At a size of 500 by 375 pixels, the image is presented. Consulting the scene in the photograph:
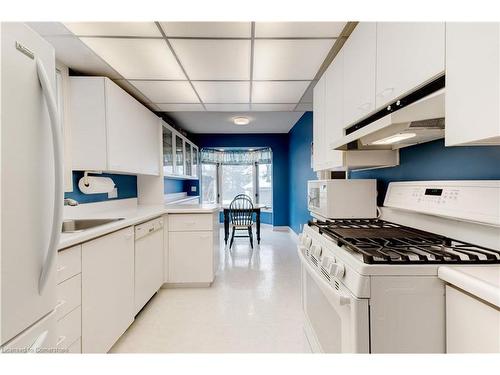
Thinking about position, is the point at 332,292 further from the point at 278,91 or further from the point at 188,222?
the point at 278,91

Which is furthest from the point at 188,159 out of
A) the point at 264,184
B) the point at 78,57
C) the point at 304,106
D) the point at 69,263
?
the point at 69,263

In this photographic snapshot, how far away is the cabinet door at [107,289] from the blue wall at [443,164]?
1895mm

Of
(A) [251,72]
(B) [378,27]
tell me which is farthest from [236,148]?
(B) [378,27]

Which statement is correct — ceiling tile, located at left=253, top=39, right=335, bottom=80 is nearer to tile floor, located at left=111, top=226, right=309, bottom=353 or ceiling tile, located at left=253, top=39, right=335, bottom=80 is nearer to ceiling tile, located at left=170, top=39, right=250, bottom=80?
ceiling tile, located at left=170, top=39, right=250, bottom=80

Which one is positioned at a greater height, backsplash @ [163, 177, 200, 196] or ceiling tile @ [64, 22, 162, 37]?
ceiling tile @ [64, 22, 162, 37]

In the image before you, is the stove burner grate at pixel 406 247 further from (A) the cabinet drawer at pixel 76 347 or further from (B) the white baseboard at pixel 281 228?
(B) the white baseboard at pixel 281 228

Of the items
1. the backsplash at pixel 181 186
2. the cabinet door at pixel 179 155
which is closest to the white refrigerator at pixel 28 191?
the cabinet door at pixel 179 155

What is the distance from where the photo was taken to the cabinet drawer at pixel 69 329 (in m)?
1.17

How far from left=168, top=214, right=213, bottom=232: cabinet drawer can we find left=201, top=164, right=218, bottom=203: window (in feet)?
12.0

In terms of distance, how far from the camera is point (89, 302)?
139 centimetres

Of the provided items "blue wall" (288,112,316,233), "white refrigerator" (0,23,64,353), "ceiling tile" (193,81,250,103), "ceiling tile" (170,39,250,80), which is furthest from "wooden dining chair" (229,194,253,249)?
"white refrigerator" (0,23,64,353)

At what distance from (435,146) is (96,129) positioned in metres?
2.44

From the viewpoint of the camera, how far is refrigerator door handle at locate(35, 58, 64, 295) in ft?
2.54

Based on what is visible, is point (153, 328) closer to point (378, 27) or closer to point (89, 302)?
point (89, 302)
